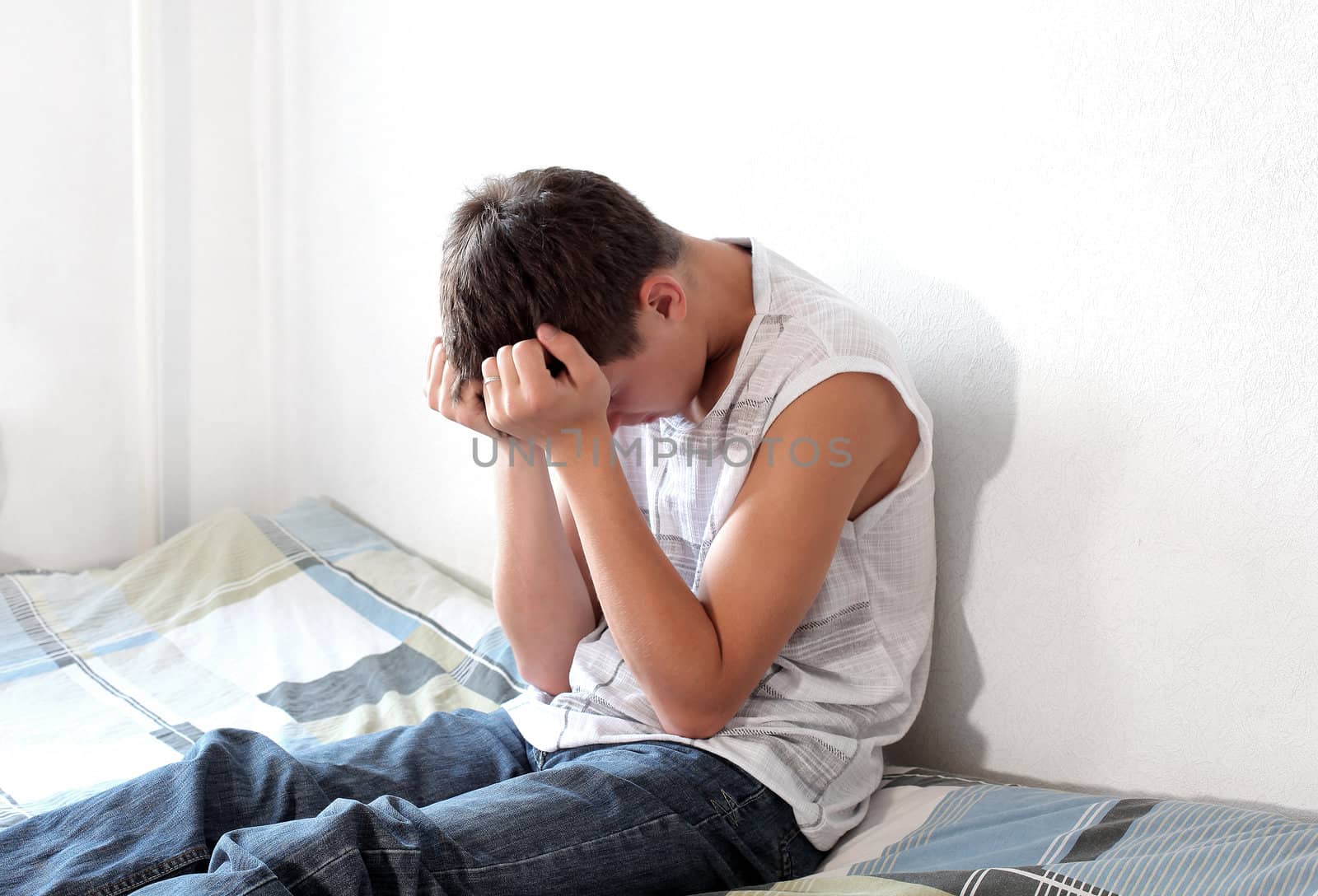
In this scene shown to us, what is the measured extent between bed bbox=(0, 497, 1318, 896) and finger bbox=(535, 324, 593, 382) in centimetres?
43

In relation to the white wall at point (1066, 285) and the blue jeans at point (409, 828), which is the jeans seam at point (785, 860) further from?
the white wall at point (1066, 285)

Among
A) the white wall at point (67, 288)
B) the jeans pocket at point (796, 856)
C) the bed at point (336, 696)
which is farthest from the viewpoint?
the white wall at point (67, 288)

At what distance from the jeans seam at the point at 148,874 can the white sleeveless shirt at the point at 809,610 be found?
312 mm

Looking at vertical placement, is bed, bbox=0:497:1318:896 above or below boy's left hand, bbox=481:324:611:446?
below

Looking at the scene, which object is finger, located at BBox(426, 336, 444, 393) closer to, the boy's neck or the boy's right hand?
the boy's right hand

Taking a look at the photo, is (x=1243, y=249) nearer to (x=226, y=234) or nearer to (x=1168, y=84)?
(x=1168, y=84)

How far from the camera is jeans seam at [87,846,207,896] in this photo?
0.69m

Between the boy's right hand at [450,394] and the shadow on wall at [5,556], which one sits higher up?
the boy's right hand at [450,394]

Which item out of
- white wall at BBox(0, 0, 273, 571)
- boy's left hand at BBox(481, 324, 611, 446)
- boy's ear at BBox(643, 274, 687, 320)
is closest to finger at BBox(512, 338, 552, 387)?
boy's left hand at BBox(481, 324, 611, 446)

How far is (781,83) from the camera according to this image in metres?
1.20

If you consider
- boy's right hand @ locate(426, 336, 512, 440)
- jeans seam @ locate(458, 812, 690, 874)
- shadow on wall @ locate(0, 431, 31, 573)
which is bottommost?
shadow on wall @ locate(0, 431, 31, 573)

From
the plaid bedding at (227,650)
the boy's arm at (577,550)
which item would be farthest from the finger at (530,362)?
the plaid bedding at (227,650)

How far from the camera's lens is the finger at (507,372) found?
841mm

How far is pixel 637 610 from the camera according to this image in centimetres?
85
